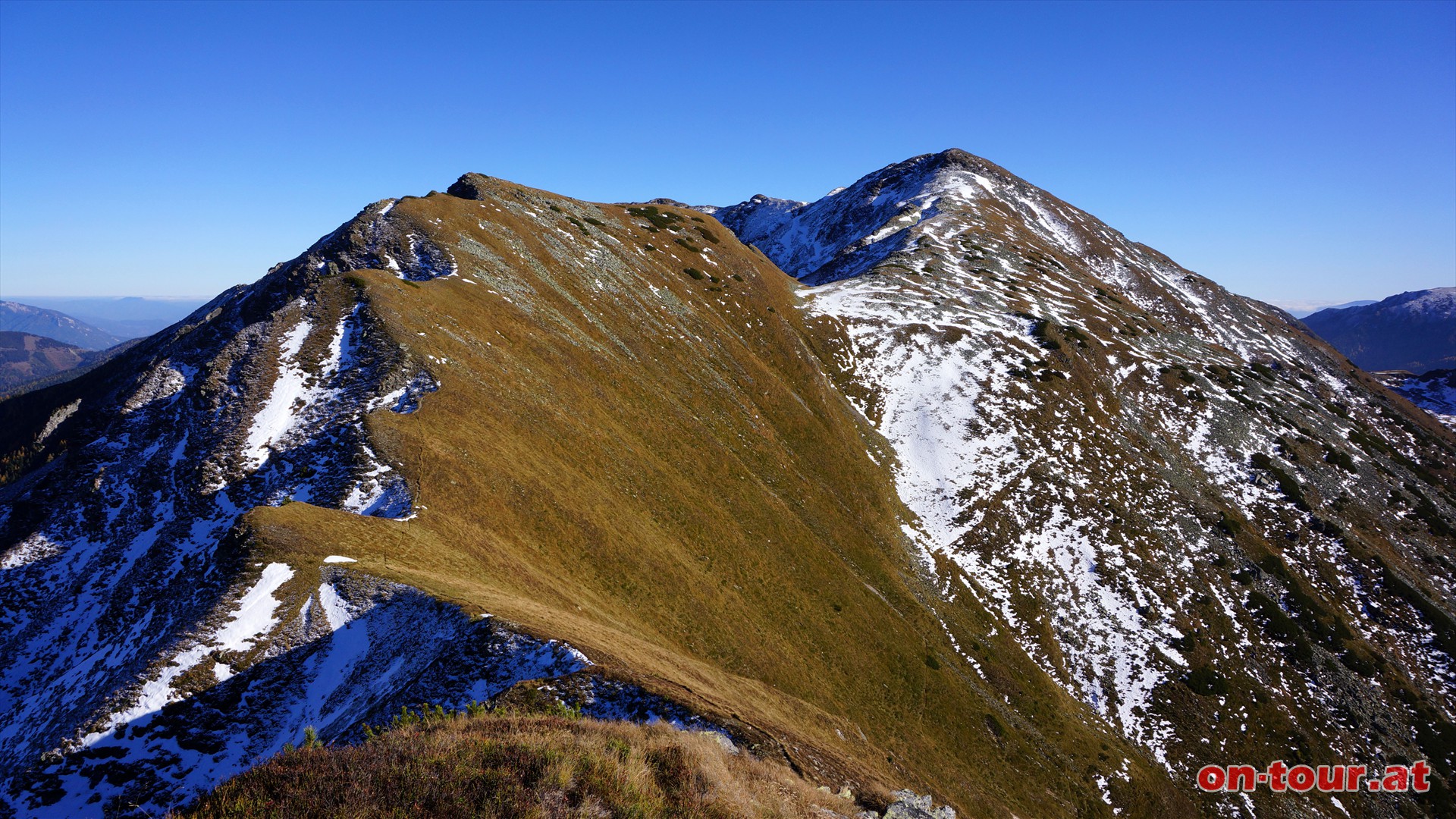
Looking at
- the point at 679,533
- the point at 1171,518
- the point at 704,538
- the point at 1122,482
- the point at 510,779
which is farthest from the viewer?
the point at 1122,482

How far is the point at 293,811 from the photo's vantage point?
898 cm

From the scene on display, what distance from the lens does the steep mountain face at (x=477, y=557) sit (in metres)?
18.5

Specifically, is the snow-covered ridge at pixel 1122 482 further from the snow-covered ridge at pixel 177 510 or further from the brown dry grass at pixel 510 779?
the snow-covered ridge at pixel 177 510

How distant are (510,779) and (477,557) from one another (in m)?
18.4

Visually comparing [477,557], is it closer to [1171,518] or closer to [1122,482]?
Result: [1122,482]

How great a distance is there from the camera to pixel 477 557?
2703cm

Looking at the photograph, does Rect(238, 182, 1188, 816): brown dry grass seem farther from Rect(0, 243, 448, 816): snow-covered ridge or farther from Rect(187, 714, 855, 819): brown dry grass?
Rect(187, 714, 855, 819): brown dry grass

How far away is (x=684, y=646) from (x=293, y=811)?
23.5 metres

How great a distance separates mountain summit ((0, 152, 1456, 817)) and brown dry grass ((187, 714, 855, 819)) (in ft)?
11.0

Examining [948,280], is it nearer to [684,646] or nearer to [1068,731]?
[1068,731]

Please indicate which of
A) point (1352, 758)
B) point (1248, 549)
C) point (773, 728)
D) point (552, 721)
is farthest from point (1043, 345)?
point (552, 721)

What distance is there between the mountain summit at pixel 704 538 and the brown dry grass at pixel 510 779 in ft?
11.0

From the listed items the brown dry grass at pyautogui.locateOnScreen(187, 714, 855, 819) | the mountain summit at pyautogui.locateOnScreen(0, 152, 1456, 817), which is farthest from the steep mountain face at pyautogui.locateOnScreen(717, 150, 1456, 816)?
the brown dry grass at pyautogui.locateOnScreen(187, 714, 855, 819)

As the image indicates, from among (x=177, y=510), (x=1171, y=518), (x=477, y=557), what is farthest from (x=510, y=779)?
(x=1171, y=518)
